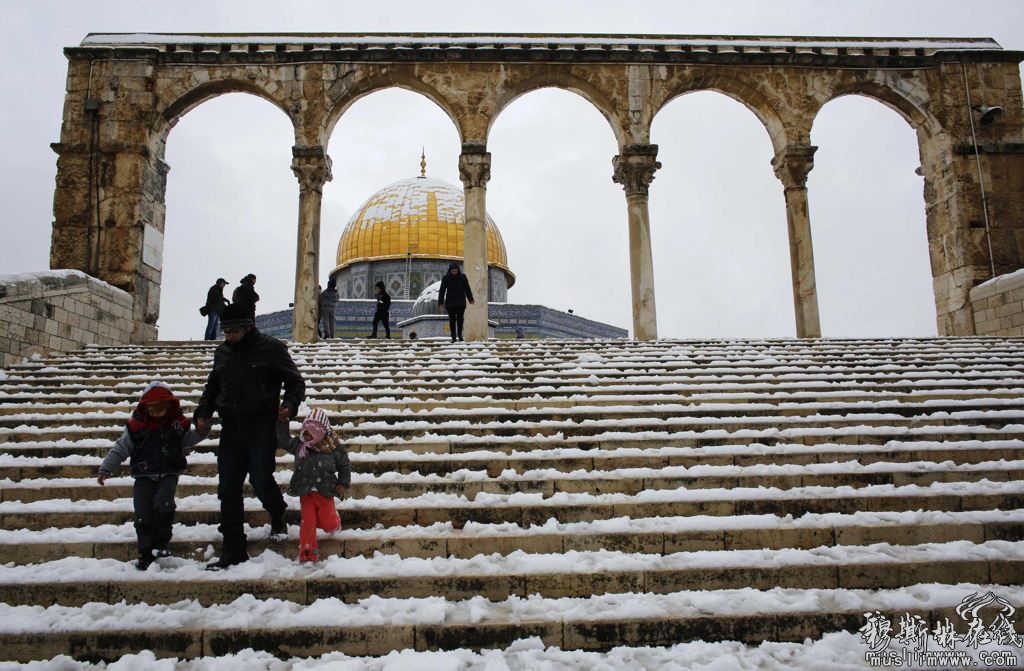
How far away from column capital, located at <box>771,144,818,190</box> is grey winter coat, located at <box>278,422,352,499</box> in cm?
1236

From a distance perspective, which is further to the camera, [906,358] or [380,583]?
[906,358]

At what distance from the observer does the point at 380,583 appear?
3.54m

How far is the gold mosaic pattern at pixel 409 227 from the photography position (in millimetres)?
31031

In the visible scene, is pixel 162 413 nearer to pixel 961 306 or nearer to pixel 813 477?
pixel 813 477

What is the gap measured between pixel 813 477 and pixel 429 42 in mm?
12233

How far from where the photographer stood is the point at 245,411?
389cm

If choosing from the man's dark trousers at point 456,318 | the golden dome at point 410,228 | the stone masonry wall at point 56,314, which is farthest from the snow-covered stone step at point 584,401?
the golden dome at point 410,228

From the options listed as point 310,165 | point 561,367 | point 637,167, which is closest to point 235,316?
point 561,367

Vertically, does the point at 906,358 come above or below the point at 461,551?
above

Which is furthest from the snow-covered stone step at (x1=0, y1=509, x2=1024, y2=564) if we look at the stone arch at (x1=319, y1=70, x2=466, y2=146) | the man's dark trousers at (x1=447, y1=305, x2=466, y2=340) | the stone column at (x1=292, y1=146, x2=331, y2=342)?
the stone arch at (x1=319, y1=70, x2=466, y2=146)

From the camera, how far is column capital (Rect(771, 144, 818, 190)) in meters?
13.2

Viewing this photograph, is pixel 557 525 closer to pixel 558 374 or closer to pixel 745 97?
pixel 558 374

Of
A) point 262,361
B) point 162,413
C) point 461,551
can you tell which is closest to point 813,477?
point 461,551

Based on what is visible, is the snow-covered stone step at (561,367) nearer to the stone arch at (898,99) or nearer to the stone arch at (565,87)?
the stone arch at (565,87)
